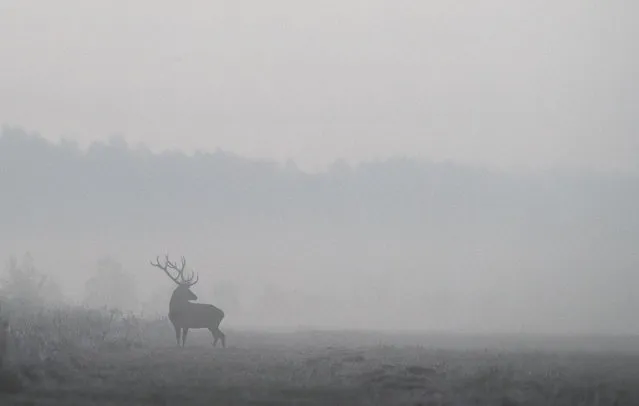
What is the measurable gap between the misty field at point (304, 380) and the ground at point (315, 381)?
0.02 metres

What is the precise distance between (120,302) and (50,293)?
9774 millimetres

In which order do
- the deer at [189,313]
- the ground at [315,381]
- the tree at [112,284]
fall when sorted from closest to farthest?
1. the ground at [315,381]
2. the deer at [189,313]
3. the tree at [112,284]

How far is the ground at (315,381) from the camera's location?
17359 millimetres

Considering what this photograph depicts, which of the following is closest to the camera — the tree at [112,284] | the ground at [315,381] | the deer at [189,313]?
the ground at [315,381]

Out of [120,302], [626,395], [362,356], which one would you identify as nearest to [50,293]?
[120,302]

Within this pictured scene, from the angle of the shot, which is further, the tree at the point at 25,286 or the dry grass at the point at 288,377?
the tree at the point at 25,286

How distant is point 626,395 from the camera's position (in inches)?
719

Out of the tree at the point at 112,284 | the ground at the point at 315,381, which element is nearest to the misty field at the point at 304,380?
the ground at the point at 315,381

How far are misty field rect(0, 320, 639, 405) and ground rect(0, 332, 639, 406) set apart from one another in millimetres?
24

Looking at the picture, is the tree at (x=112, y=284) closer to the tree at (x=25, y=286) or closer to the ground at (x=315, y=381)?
the tree at (x=25, y=286)

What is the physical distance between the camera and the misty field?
57.1 ft

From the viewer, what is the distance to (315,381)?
1939cm

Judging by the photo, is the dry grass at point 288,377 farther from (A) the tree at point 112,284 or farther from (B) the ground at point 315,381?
(A) the tree at point 112,284

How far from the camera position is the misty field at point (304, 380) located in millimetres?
17391
